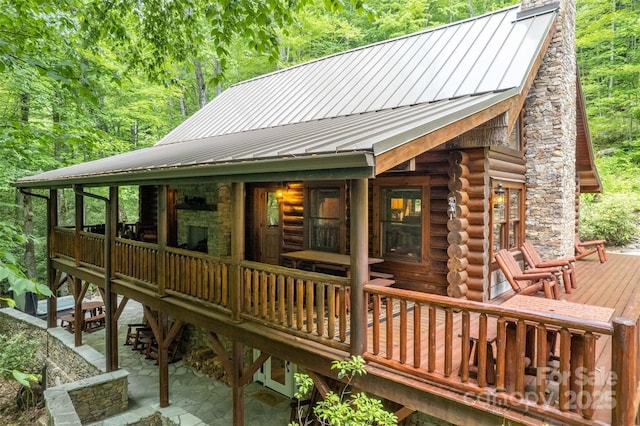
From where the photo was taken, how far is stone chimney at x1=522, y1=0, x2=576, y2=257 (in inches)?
309

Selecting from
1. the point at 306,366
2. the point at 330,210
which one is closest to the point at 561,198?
the point at 330,210

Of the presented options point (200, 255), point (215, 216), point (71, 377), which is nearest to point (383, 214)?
point (200, 255)

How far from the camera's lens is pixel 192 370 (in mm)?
10031

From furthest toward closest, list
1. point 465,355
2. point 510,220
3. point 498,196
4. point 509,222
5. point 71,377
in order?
point 71,377, point 510,220, point 509,222, point 498,196, point 465,355

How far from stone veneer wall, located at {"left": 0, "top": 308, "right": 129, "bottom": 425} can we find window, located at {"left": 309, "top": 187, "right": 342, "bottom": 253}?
522 cm

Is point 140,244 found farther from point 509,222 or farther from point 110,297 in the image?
point 509,222

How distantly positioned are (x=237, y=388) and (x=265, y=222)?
4.76m

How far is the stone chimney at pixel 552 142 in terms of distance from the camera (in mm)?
7859

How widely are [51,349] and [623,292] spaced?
14961 millimetres

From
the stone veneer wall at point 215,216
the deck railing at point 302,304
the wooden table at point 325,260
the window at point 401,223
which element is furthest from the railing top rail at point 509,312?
the stone veneer wall at point 215,216

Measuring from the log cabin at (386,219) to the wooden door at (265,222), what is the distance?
0.04 metres

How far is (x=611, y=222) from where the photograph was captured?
15578 mm

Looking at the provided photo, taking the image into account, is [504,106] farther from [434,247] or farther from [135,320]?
[135,320]

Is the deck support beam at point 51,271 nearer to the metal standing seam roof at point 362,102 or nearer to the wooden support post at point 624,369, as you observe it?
the metal standing seam roof at point 362,102
